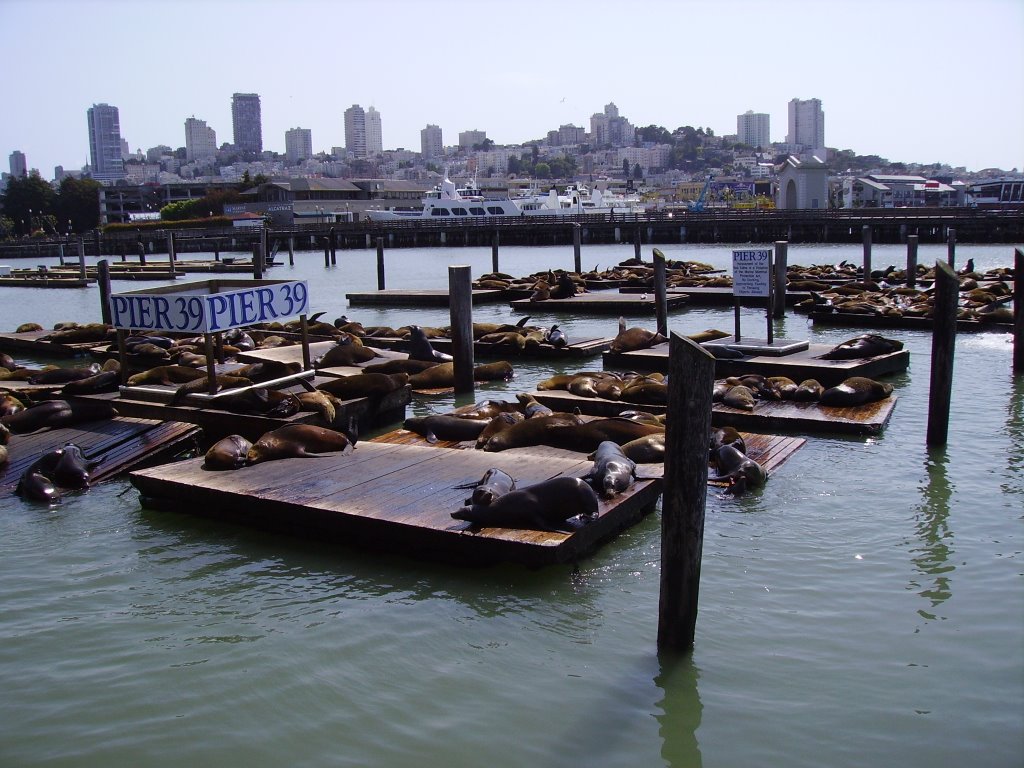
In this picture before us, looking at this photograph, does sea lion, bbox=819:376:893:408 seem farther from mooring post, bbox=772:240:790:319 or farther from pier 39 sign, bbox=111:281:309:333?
mooring post, bbox=772:240:790:319

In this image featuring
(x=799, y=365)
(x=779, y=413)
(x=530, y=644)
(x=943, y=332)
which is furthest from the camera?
(x=799, y=365)

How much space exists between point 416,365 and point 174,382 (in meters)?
2.93

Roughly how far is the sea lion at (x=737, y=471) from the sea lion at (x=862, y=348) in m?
4.36

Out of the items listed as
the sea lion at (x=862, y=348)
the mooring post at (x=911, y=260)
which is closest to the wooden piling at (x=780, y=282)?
the mooring post at (x=911, y=260)

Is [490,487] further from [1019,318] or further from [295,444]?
[1019,318]

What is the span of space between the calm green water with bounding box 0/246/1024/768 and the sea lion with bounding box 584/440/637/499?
358mm

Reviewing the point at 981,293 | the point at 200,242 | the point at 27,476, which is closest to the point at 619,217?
the point at 200,242

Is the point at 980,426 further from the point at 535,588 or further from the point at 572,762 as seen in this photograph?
the point at 572,762

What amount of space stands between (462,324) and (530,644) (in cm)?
648

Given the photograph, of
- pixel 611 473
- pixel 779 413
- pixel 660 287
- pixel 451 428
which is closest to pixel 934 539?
pixel 611 473

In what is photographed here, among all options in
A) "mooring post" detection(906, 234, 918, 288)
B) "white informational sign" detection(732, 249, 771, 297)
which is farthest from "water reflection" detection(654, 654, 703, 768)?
"mooring post" detection(906, 234, 918, 288)

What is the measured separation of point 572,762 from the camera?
13.1 ft

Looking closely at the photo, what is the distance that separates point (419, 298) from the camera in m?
24.2

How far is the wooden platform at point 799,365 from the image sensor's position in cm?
1064
